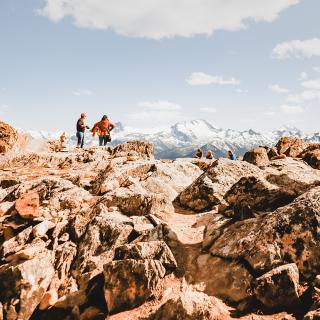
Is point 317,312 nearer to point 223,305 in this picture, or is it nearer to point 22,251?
point 223,305

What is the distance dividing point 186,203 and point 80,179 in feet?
26.4

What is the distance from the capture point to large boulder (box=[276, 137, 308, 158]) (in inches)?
1332

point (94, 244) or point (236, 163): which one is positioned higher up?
point (236, 163)

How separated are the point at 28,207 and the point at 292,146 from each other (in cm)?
2961

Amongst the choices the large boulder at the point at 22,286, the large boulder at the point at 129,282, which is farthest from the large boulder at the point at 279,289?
the large boulder at the point at 22,286

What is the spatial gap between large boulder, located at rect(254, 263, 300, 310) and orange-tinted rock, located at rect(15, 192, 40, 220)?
1130 centimetres

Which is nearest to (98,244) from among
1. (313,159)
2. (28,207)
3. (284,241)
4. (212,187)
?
(28,207)

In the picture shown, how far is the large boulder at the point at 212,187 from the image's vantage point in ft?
54.9

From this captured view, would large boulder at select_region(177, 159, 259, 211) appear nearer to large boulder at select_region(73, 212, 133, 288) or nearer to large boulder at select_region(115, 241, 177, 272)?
large boulder at select_region(73, 212, 133, 288)

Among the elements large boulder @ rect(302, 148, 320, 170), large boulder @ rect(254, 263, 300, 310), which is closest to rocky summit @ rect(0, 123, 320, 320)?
large boulder @ rect(254, 263, 300, 310)

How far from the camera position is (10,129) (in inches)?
1394

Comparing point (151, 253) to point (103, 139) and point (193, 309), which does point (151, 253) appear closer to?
point (193, 309)

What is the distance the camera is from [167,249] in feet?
39.6

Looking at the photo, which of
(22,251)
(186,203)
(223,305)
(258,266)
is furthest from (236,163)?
(22,251)
